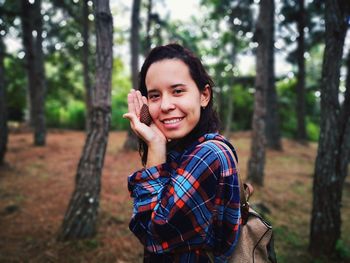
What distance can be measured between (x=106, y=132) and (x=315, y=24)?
15.4m

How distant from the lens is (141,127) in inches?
67.8

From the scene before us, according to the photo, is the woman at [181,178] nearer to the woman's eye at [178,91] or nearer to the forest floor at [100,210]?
the woman's eye at [178,91]

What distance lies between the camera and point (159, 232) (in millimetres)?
1400

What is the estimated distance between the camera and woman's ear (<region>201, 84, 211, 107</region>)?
1841mm

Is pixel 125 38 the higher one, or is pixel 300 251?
pixel 125 38

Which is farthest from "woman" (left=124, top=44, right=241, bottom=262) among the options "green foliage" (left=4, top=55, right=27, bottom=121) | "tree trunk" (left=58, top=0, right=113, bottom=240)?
"green foliage" (left=4, top=55, right=27, bottom=121)

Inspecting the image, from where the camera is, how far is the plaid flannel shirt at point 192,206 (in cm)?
139

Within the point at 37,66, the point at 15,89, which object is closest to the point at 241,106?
the point at 37,66

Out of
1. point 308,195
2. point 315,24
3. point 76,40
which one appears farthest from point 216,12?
point 308,195

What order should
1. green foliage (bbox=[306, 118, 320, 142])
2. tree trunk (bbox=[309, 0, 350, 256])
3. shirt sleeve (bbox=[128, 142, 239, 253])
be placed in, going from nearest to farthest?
shirt sleeve (bbox=[128, 142, 239, 253]), tree trunk (bbox=[309, 0, 350, 256]), green foliage (bbox=[306, 118, 320, 142])

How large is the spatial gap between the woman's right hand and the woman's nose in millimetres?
157

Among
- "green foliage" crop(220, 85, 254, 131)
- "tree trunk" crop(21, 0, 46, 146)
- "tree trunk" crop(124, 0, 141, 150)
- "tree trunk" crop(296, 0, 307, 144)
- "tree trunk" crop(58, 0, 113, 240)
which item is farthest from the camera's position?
"green foliage" crop(220, 85, 254, 131)

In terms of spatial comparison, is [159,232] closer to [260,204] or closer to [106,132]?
[106,132]

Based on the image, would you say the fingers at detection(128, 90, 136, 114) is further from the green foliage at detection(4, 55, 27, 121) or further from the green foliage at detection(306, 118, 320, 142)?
the green foliage at detection(306, 118, 320, 142)
